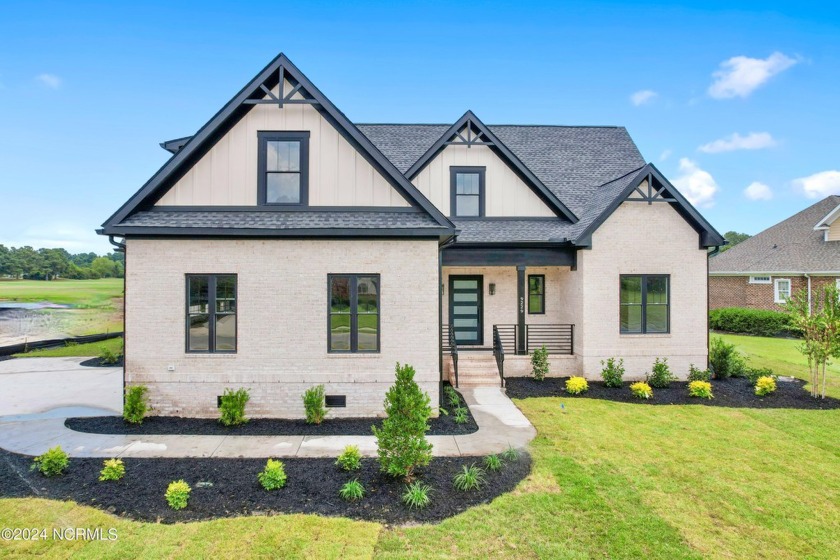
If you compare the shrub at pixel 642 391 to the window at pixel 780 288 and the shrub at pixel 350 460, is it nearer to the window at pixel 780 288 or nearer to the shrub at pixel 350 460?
the shrub at pixel 350 460

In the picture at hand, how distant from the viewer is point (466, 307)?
47.3ft

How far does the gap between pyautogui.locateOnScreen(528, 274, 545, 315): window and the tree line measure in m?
30.1

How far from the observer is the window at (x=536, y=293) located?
14438 mm

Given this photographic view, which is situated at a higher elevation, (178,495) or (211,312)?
(211,312)

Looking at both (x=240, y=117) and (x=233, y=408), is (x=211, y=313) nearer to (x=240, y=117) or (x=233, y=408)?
(x=233, y=408)

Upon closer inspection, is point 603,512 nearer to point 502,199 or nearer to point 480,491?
point 480,491

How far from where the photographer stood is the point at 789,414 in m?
10.0

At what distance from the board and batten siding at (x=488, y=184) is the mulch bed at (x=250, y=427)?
7.38 metres

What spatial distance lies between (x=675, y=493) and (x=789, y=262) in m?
26.0

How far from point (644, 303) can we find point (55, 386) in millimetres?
17496

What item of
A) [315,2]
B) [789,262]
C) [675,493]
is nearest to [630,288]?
[675,493]

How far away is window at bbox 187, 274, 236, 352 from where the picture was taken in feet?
30.5

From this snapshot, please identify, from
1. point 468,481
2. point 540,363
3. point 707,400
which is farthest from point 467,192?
point 468,481

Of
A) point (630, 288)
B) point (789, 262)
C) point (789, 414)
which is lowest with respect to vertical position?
point (789, 414)
